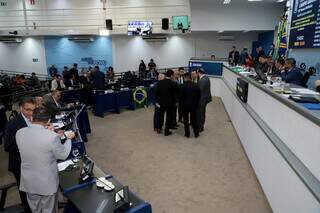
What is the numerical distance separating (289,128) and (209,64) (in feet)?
30.2

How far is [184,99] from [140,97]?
3781mm

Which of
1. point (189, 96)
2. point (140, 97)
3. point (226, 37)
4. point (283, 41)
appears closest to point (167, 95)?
point (189, 96)

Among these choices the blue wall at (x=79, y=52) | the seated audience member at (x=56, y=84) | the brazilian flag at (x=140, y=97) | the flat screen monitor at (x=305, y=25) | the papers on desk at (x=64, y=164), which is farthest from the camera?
the blue wall at (x=79, y=52)

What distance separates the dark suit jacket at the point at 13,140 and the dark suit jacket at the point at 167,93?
3.83 meters

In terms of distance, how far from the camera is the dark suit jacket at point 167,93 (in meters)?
6.51

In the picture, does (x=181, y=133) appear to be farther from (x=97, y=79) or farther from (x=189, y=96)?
(x=97, y=79)

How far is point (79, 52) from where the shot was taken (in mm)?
16547

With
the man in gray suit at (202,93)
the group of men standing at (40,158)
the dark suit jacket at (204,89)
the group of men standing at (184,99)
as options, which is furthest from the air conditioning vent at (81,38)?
the group of men standing at (40,158)

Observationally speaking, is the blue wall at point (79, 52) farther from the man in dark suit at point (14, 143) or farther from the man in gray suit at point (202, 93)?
the man in dark suit at point (14, 143)

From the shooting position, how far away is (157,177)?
4.66 meters

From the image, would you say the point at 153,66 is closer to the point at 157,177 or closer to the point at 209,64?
the point at 209,64

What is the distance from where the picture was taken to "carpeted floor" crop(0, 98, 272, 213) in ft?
12.8

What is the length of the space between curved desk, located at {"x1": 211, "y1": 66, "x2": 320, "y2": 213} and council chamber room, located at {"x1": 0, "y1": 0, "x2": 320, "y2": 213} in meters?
0.02

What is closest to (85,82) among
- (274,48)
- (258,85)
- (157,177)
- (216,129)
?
(216,129)
